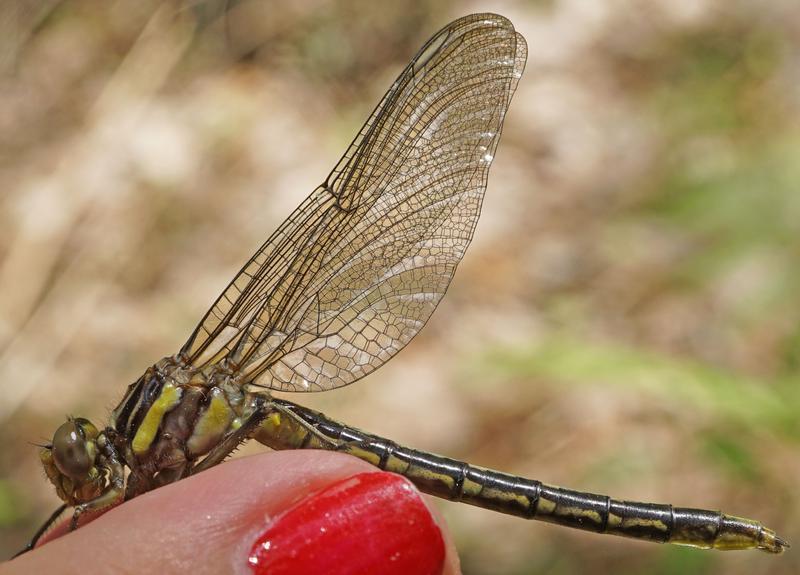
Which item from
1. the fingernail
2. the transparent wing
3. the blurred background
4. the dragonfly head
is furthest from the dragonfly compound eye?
the blurred background

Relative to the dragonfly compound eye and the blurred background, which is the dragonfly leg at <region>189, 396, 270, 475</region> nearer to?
the dragonfly compound eye

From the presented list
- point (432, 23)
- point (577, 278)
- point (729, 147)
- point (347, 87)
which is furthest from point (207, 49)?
point (729, 147)

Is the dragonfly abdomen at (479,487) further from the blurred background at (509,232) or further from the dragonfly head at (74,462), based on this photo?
the blurred background at (509,232)

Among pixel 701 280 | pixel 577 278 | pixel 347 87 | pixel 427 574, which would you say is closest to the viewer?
pixel 427 574

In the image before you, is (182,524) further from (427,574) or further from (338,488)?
(427,574)

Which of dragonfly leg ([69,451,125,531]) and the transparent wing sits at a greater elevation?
the transparent wing
